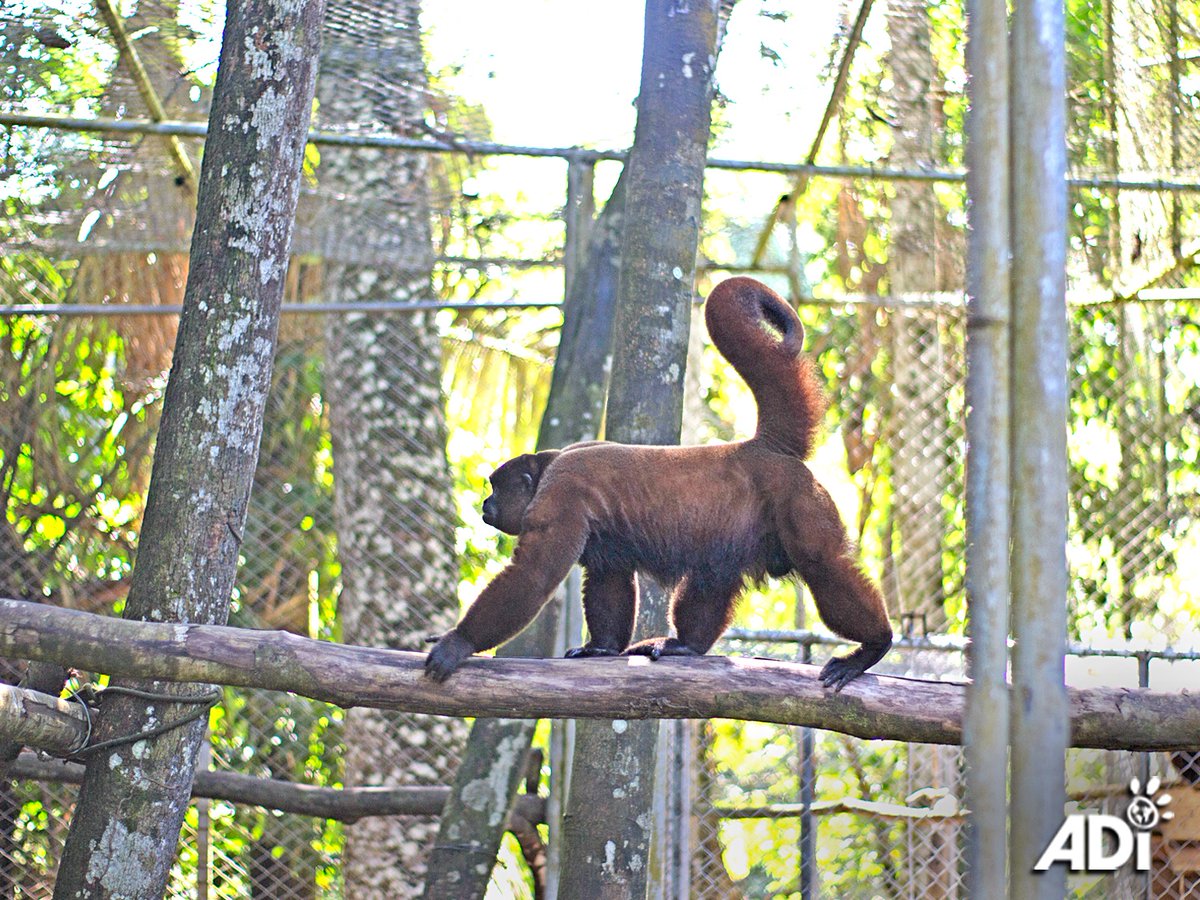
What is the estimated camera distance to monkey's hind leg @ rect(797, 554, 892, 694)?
346 centimetres

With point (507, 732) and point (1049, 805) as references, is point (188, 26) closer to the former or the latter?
point (507, 732)

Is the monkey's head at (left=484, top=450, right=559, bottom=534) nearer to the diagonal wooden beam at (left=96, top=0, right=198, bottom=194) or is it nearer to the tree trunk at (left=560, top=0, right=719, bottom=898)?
the tree trunk at (left=560, top=0, right=719, bottom=898)

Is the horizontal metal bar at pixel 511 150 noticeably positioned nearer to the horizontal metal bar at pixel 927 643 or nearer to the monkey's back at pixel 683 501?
the monkey's back at pixel 683 501

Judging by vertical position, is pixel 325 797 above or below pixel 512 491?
below

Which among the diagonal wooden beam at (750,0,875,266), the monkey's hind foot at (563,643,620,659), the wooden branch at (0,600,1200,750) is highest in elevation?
the diagonal wooden beam at (750,0,875,266)

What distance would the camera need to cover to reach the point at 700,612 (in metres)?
4.00

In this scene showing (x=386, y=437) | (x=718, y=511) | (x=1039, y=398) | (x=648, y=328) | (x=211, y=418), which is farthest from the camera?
(x=386, y=437)

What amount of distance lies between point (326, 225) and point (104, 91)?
3.45 ft

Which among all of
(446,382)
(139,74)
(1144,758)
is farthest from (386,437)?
(1144,758)

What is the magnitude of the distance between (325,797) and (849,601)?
2484 mm

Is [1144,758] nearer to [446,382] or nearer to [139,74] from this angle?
[139,74]

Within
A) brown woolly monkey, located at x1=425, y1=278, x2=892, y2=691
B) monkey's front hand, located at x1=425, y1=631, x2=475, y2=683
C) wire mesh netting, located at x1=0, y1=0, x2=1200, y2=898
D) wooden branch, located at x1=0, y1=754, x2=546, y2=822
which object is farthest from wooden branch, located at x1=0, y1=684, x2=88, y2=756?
wooden branch, located at x1=0, y1=754, x2=546, y2=822

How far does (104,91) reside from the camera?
4984 millimetres

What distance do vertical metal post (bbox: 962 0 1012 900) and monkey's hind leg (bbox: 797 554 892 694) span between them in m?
2.08
